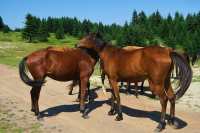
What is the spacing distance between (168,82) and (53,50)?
3657 mm

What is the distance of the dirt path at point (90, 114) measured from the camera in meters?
10.4

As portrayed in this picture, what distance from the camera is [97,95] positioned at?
1574cm

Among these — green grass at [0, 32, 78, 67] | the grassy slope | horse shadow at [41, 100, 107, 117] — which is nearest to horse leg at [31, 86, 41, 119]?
horse shadow at [41, 100, 107, 117]

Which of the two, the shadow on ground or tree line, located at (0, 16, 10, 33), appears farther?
tree line, located at (0, 16, 10, 33)

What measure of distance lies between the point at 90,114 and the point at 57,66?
179cm

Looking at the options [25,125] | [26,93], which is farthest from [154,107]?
[26,93]

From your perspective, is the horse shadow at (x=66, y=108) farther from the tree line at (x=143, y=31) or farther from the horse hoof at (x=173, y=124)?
the tree line at (x=143, y=31)

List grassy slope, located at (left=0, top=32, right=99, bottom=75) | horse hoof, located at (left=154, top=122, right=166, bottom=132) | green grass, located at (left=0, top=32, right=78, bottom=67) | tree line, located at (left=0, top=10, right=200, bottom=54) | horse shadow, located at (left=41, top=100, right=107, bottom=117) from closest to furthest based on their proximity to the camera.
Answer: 1. horse hoof, located at (left=154, top=122, right=166, bottom=132)
2. horse shadow, located at (left=41, top=100, right=107, bottom=117)
3. grassy slope, located at (left=0, top=32, right=99, bottom=75)
4. green grass, located at (left=0, top=32, right=78, bottom=67)
5. tree line, located at (left=0, top=10, right=200, bottom=54)

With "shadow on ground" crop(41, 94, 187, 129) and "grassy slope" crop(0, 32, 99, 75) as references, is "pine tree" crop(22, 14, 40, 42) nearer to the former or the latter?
"grassy slope" crop(0, 32, 99, 75)

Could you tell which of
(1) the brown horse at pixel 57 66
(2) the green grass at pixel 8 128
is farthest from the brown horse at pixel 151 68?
(2) the green grass at pixel 8 128

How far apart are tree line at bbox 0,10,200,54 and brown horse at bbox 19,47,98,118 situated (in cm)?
3297

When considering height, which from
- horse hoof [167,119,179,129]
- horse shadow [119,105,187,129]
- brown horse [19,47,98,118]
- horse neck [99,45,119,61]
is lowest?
horse shadow [119,105,187,129]

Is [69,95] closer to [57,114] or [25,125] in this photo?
[57,114]

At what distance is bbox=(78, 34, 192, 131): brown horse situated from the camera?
396 inches
